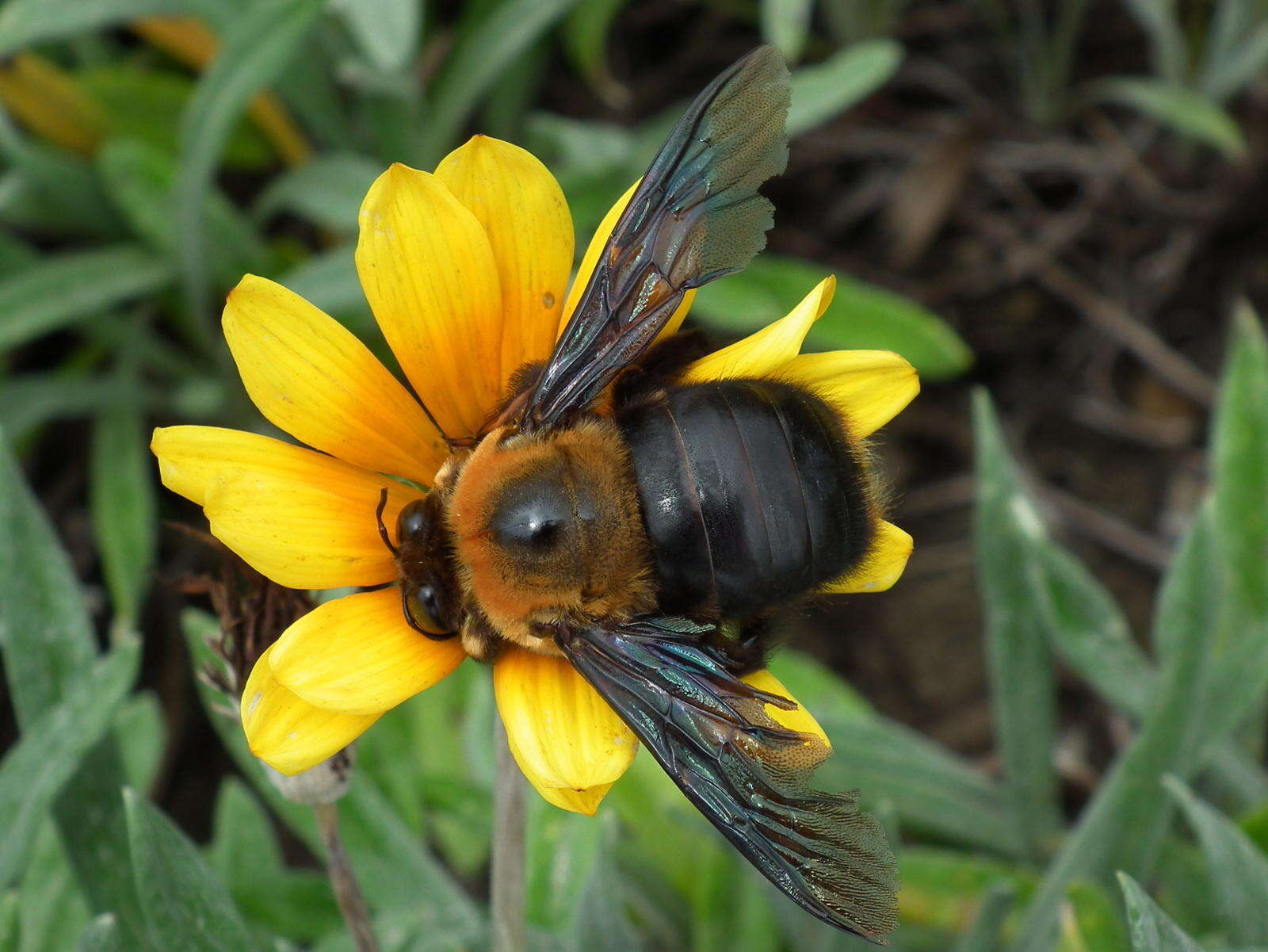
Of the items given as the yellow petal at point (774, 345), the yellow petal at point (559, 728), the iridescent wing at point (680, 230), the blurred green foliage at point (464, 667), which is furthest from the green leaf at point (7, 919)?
the yellow petal at point (774, 345)

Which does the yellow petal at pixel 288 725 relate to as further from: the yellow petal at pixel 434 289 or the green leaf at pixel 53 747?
the green leaf at pixel 53 747

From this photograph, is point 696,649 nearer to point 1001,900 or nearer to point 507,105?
point 1001,900

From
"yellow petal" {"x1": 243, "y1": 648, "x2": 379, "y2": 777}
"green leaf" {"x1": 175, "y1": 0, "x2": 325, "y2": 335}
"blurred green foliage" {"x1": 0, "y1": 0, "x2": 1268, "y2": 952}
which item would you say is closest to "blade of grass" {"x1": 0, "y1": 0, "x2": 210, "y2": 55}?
"blurred green foliage" {"x1": 0, "y1": 0, "x2": 1268, "y2": 952}

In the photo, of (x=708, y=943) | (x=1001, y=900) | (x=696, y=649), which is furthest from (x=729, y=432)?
(x=708, y=943)

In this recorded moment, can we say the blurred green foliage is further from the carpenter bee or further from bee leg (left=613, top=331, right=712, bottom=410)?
bee leg (left=613, top=331, right=712, bottom=410)

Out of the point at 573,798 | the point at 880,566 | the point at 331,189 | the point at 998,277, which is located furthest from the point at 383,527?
the point at 998,277

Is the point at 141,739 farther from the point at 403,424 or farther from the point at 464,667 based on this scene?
the point at 403,424
